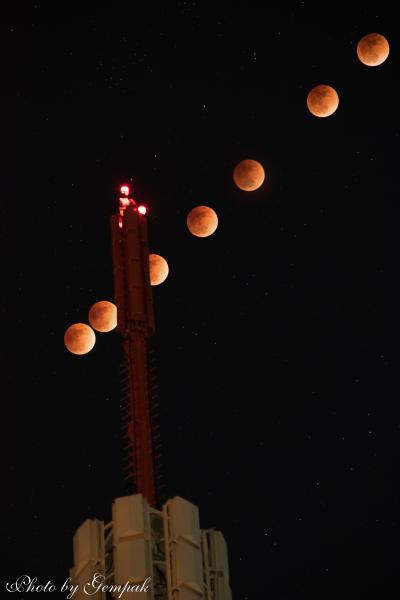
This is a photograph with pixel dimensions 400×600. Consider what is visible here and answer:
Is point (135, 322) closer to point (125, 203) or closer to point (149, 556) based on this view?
point (125, 203)

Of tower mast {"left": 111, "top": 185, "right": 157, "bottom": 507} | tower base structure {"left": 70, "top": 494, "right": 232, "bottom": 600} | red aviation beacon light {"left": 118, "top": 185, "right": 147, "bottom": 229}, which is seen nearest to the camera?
tower base structure {"left": 70, "top": 494, "right": 232, "bottom": 600}

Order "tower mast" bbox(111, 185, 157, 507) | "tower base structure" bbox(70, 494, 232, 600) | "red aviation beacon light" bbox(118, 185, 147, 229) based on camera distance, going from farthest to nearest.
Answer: "red aviation beacon light" bbox(118, 185, 147, 229)
"tower mast" bbox(111, 185, 157, 507)
"tower base structure" bbox(70, 494, 232, 600)

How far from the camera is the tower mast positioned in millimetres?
36406

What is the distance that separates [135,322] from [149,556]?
8.00 metres

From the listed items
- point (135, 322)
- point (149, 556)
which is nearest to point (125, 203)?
point (135, 322)

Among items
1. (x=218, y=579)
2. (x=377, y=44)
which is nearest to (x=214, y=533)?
(x=218, y=579)

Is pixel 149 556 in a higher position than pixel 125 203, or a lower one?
lower

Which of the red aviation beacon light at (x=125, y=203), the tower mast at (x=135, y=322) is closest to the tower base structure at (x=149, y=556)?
the tower mast at (x=135, y=322)

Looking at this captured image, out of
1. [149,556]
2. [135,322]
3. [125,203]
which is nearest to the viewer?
[149,556]

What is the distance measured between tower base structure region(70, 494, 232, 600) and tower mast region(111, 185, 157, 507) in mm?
1773

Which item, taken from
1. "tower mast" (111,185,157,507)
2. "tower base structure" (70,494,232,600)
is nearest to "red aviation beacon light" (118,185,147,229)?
"tower mast" (111,185,157,507)

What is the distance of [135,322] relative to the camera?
38.7m

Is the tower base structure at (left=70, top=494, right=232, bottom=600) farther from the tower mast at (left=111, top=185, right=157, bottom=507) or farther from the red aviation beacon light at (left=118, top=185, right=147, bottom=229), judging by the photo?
the red aviation beacon light at (left=118, top=185, right=147, bottom=229)

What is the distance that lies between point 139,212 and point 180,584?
12210mm
